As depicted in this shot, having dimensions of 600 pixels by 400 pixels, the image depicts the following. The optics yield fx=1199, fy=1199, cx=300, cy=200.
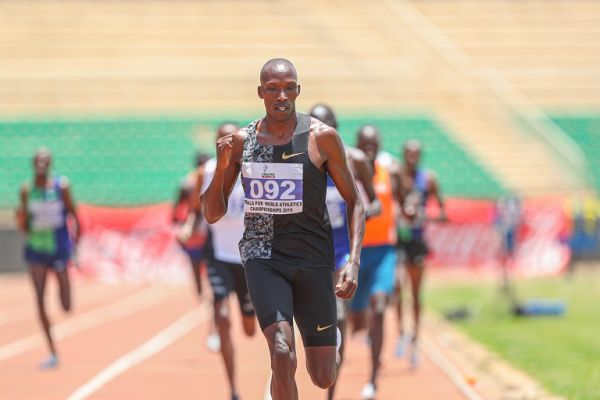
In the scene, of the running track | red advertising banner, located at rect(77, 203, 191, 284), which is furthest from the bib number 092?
red advertising banner, located at rect(77, 203, 191, 284)

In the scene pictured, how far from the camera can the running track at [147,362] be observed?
32.7ft

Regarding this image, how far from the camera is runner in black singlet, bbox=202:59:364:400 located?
6.06 m

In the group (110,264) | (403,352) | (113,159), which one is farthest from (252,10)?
(403,352)

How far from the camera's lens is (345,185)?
6.22m

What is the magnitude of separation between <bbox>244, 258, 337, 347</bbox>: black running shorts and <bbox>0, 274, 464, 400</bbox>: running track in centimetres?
333

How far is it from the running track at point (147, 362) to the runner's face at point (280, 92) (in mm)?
3920

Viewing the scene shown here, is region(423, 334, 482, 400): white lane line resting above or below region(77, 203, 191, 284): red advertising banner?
above

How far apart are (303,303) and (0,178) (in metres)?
25.6

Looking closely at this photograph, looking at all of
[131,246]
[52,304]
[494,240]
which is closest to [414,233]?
[52,304]

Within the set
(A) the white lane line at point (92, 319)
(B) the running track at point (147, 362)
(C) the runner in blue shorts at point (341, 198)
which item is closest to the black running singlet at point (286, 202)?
(C) the runner in blue shorts at point (341, 198)

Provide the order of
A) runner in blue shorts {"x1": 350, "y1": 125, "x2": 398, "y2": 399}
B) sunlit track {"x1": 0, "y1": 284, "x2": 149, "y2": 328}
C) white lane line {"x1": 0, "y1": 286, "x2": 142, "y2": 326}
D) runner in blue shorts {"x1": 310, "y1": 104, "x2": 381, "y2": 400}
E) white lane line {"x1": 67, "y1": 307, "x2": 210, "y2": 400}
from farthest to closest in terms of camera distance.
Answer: sunlit track {"x1": 0, "y1": 284, "x2": 149, "y2": 328} < white lane line {"x1": 0, "y1": 286, "x2": 142, "y2": 326} < white lane line {"x1": 67, "y1": 307, "x2": 210, "y2": 400} < runner in blue shorts {"x1": 350, "y1": 125, "x2": 398, "y2": 399} < runner in blue shorts {"x1": 310, "y1": 104, "x2": 381, "y2": 400}

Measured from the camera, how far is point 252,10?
122ft

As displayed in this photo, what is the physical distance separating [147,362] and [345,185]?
21.1ft

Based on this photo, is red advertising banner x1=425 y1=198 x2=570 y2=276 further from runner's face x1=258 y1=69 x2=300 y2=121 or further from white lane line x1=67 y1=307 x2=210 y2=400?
runner's face x1=258 y1=69 x2=300 y2=121
